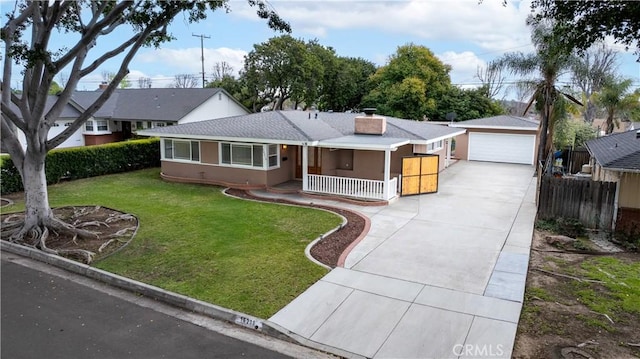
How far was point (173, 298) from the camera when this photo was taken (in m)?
8.80

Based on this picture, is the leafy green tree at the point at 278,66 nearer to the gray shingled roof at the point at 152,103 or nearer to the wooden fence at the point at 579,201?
the gray shingled roof at the point at 152,103

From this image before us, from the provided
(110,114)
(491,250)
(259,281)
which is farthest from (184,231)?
(110,114)

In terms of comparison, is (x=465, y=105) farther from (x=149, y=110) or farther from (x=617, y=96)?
(x=149, y=110)

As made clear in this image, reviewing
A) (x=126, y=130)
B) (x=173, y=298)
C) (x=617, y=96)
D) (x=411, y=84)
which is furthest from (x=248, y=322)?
(x=617, y=96)

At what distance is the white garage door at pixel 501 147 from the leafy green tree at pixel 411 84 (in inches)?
466

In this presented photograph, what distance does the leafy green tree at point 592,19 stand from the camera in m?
8.09

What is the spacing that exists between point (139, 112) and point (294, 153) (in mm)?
19374

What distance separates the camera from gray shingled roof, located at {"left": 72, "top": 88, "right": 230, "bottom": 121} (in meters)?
34.4

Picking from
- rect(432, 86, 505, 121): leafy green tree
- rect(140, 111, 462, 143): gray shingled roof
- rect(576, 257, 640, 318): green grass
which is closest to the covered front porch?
rect(140, 111, 462, 143): gray shingled roof

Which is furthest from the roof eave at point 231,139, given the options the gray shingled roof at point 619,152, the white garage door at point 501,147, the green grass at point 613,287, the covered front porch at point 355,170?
the white garage door at point 501,147

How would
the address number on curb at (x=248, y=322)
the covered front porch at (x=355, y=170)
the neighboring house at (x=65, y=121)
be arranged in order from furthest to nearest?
the neighboring house at (x=65, y=121) → the covered front porch at (x=355, y=170) → the address number on curb at (x=248, y=322)

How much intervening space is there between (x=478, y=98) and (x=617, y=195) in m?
30.7

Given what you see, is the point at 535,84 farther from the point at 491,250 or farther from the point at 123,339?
the point at 123,339

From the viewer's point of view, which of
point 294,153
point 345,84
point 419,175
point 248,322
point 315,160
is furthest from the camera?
point 345,84
